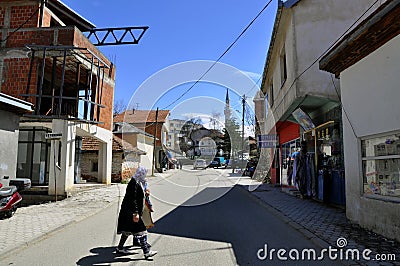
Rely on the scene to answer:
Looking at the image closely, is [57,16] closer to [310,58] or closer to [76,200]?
[76,200]

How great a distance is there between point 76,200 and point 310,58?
415 inches

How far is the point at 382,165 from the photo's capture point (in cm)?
652

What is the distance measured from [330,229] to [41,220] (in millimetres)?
7303

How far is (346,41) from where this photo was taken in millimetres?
6574

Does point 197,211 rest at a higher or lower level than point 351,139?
lower

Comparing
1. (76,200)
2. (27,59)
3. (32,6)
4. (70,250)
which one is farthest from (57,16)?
(70,250)

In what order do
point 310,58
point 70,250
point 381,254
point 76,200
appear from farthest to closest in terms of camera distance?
point 76,200, point 310,58, point 70,250, point 381,254

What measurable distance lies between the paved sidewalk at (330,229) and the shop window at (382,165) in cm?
95

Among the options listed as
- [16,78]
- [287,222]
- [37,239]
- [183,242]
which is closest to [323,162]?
[287,222]

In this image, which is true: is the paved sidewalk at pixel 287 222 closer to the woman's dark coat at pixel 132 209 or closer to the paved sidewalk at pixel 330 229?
the paved sidewalk at pixel 330 229

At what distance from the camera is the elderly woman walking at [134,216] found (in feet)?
16.6

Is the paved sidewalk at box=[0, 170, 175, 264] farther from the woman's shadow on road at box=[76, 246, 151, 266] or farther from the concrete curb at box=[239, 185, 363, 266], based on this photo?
the concrete curb at box=[239, 185, 363, 266]

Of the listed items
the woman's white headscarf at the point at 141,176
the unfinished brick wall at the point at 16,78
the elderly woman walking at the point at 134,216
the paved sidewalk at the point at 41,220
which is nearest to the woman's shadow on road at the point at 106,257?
the elderly woman walking at the point at 134,216

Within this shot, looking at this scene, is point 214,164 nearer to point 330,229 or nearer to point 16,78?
point 16,78
